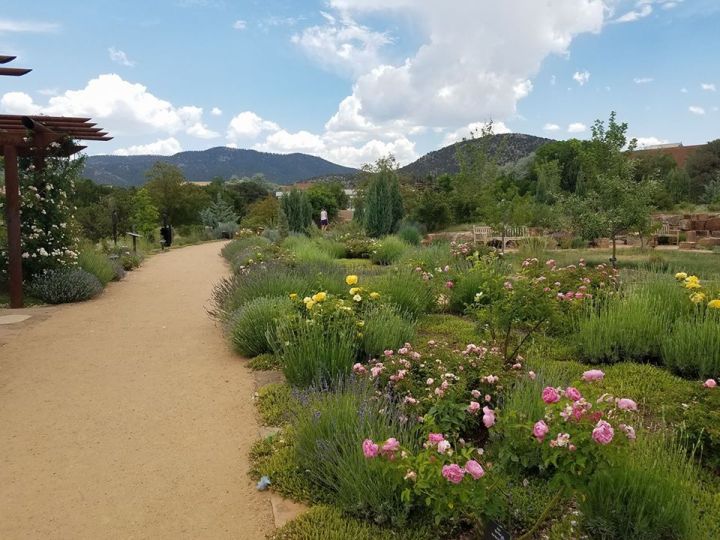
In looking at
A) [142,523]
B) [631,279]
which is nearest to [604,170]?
[631,279]

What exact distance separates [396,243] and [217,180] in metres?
49.8

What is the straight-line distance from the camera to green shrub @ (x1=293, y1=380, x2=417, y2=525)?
2357mm

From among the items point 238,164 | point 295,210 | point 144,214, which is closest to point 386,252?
point 295,210

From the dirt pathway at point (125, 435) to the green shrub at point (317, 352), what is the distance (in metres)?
0.43

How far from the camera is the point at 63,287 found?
26.6 ft

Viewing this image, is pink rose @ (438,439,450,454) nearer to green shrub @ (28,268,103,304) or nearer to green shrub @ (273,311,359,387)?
green shrub @ (273,311,359,387)

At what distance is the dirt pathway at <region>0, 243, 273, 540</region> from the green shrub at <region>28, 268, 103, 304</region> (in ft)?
5.82

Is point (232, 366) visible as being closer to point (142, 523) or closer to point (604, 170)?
point (142, 523)

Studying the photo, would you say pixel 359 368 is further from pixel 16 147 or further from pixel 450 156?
pixel 450 156

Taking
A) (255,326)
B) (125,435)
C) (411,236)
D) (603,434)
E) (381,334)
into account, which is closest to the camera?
(603,434)

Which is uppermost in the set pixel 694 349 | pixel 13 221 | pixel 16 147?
pixel 16 147

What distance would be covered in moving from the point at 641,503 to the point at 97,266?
9804mm

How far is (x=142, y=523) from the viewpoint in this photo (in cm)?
249

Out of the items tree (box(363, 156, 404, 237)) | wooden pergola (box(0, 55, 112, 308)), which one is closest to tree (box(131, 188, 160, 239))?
tree (box(363, 156, 404, 237))
